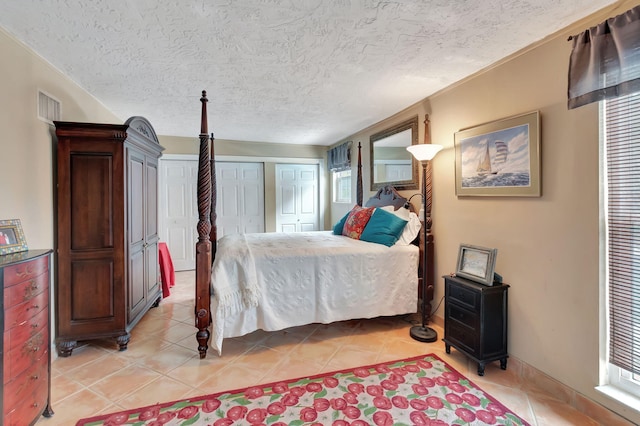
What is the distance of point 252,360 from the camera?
229 centimetres

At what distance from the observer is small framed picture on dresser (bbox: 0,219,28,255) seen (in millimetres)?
1615

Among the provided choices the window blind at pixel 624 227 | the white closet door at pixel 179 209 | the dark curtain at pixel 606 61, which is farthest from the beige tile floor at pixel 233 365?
the white closet door at pixel 179 209

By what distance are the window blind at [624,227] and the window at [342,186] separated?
3.60m

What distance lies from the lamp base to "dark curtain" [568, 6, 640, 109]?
201cm

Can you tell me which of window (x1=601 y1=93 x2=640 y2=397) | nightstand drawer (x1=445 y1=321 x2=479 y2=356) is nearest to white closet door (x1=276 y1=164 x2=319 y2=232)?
nightstand drawer (x1=445 y1=321 x2=479 y2=356)

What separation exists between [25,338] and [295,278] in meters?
1.63

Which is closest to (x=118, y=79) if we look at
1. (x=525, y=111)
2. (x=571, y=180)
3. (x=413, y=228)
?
(x=413, y=228)

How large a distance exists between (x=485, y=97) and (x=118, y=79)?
122 inches

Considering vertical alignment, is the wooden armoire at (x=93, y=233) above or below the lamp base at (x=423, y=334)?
above

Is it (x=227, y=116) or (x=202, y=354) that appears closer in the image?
(x=202, y=354)

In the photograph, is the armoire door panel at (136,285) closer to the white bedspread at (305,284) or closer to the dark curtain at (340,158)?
the white bedspread at (305,284)

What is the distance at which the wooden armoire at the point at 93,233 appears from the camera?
2.27 meters

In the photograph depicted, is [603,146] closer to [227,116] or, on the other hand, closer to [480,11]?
[480,11]

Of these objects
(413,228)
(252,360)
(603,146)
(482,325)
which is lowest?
(252,360)
